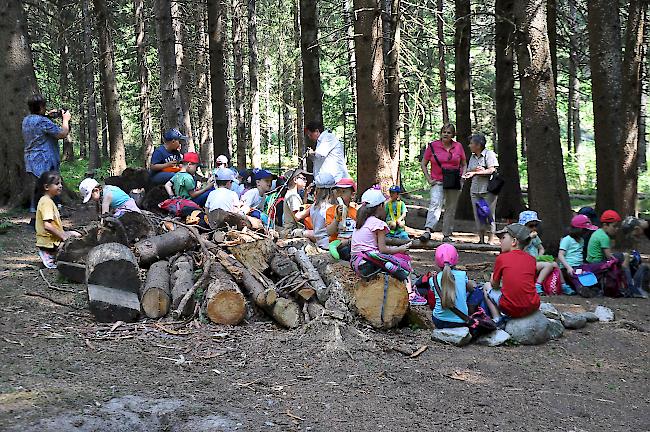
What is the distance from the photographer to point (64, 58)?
23.2 meters

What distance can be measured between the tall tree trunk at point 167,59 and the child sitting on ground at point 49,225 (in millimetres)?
6314

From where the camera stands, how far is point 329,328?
20.4 feet

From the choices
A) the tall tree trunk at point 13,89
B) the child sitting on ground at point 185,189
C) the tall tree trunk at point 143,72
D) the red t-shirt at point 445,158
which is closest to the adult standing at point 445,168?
the red t-shirt at point 445,158

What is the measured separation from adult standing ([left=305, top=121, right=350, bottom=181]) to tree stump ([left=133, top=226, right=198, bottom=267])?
3.06 m

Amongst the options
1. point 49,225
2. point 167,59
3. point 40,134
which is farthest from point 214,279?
point 167,59

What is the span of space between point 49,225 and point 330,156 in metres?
4.49

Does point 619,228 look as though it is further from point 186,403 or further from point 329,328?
point 186,403

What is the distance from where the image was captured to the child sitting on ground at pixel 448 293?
21.9 ft

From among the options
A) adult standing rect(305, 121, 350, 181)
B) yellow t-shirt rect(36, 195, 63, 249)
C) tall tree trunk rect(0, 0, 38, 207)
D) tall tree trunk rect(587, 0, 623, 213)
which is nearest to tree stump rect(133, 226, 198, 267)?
yellow t-shirt rect(36, 195, 63, 249)

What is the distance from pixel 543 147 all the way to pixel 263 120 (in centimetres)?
3535

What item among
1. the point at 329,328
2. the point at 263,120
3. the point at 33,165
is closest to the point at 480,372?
the point at 329,328

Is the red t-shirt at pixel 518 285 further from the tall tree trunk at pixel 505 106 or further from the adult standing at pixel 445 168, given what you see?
the tall tree trunk at pixel 505 106

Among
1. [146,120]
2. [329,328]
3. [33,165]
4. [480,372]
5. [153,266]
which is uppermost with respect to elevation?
[146,120]

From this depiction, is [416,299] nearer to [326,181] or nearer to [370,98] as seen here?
[326,181]
